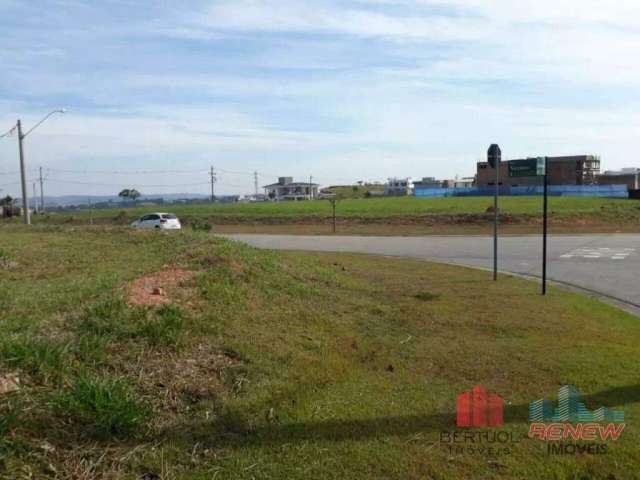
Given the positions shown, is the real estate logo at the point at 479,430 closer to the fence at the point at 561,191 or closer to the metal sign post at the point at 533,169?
the metal sign post at the point at 533,169

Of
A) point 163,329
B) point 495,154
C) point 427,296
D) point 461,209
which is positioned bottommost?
point 427,296

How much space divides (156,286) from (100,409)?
11.4 feet

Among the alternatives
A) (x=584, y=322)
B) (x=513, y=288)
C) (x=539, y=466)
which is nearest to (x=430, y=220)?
(x=513, y=288)

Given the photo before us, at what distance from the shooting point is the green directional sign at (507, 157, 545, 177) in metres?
11.7

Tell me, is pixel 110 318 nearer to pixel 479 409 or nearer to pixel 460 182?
pixel 479 409

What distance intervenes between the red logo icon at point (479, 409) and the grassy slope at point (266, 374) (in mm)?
84

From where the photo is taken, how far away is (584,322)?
917 centimetres

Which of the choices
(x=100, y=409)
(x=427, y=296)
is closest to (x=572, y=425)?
(x=100, y=409)

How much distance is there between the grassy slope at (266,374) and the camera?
3834mm

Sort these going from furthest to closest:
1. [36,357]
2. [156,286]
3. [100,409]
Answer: [156,286]
[36,357]
[100,409]

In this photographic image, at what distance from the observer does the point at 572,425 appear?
15.5 ft

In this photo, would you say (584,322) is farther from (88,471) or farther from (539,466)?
(88,471)

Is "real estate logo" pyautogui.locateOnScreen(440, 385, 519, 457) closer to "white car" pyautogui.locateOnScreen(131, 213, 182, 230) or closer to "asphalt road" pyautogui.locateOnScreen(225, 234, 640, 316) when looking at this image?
"asphalt road" pyautogui.locateOnScreen(225, 234, 640, 316)

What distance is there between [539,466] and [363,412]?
1.37 metres
